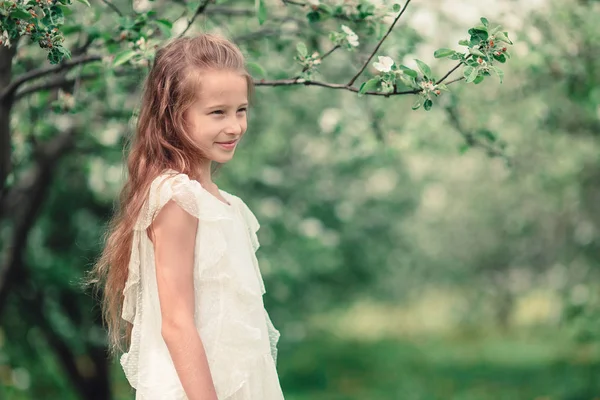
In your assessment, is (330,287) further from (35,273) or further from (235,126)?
(235,126)

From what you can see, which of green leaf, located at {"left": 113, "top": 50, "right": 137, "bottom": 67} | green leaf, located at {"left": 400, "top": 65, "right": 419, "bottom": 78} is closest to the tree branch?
green leaf, located at {"left": 113, "top": 50, "right": 137, "bottom": 67}

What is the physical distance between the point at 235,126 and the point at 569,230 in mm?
13082

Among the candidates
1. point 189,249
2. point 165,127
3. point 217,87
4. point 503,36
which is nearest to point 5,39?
point 165,127

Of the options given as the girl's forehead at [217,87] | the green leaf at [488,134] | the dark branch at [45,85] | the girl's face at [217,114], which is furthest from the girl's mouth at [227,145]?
the green leaf at [488,134]

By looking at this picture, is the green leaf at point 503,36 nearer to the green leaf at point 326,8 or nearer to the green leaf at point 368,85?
the green leaf at point 368,85

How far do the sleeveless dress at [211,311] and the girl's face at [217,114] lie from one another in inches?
4.5

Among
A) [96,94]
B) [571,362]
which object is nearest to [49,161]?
[96,94]

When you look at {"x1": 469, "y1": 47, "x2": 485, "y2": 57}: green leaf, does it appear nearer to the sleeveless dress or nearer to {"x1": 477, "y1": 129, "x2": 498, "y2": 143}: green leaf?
the sleeveless dress

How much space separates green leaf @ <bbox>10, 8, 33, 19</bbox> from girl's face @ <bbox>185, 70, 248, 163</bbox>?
0.48m

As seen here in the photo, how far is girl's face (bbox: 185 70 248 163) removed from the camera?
216 centimetres

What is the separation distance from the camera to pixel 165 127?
2.23 meters

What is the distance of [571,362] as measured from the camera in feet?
34.3

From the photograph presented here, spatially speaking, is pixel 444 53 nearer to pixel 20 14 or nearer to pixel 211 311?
pixel 211 311

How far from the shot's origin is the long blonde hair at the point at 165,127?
7.16 feet
